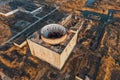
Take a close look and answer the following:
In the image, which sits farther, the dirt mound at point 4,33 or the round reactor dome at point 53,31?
the dirt mound at point 4,33

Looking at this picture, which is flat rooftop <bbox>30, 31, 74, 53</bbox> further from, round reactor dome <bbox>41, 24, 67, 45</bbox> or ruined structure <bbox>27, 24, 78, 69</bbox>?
round reactor dome <bbox>41, 24, 67, 45</bbox>

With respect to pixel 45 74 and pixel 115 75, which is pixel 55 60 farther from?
pixel 115 75

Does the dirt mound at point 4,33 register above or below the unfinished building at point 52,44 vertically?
below

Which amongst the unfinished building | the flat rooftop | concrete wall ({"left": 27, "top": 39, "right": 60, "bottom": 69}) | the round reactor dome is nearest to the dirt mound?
the unfinished building

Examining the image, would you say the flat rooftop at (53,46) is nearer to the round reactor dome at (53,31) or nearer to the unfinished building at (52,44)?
the unfinished building at (52,44)

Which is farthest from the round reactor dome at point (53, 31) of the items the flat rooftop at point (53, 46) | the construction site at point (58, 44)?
the flat rooftop at point (53, 46)

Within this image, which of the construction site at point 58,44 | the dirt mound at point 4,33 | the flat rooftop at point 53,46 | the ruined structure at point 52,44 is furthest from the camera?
the dirt mound at point 4,33

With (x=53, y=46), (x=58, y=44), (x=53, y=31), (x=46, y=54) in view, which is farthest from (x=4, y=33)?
(x=58, y=44)

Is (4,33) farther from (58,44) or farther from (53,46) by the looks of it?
(58,44)

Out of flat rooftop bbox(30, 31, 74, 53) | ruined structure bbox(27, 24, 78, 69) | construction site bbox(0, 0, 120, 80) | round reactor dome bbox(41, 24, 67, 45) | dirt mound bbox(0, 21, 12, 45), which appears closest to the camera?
flat rooftop bbox(30, 31, 74, 53)
